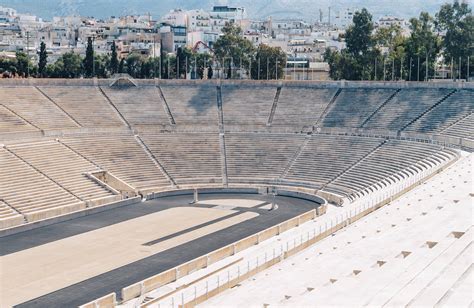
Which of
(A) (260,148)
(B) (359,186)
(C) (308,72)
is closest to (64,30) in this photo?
(C) (308,72)

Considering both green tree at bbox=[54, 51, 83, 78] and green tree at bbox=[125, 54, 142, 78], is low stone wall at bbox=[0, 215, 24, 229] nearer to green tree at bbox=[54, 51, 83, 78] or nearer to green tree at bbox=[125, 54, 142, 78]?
green tree at bbox=[54, 51, 83, 78]

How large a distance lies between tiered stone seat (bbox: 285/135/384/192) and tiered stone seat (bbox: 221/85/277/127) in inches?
264

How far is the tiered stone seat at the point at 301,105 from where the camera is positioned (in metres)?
65.1

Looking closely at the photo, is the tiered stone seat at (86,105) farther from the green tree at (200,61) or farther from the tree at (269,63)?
the green tree at (200,61)

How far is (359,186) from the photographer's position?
51.6 m

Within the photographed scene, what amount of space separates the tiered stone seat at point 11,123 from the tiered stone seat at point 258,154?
16.4 m

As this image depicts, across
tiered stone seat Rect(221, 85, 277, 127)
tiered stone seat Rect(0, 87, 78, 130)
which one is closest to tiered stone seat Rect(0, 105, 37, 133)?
tiered stone seat Rect(0, 87, 78, 130)

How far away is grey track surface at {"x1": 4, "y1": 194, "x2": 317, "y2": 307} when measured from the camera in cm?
3119

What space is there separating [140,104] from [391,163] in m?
25.0

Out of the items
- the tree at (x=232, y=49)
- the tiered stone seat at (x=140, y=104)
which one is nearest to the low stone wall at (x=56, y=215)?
the tiered stone seat at (x=140, y=104)

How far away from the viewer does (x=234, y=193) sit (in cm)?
5562

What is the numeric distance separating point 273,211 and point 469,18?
36083 mm

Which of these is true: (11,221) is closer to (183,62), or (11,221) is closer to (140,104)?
(140,104)

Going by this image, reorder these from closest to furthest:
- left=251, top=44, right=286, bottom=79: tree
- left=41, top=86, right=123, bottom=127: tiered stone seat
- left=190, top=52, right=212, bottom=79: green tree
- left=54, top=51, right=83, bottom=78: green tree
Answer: left=41, top=86, right=123, bottom=127: tiered stone seat < left=54, top=51, right=83, bottom=78: green tree < left=251, top=44, right=286, bottom=79: tree < left=190, top=52, right=212, bottom=79: green tree
